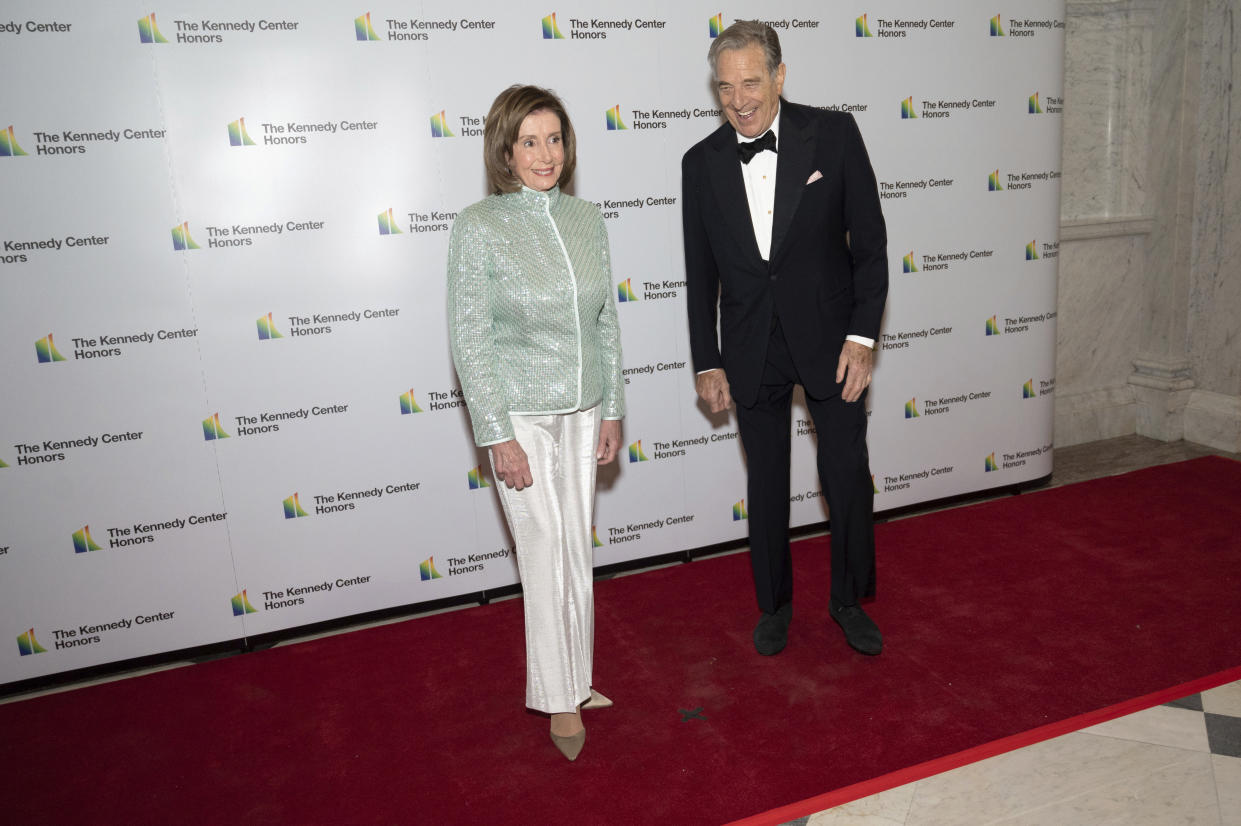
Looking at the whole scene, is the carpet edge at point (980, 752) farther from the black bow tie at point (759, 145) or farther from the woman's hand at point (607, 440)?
the black bow tie at point (759, 145)

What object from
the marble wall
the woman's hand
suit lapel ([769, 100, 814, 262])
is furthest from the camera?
the marble wall

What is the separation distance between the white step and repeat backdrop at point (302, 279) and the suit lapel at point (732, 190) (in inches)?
32.9

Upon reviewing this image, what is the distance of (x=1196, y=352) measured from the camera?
16.8 ft

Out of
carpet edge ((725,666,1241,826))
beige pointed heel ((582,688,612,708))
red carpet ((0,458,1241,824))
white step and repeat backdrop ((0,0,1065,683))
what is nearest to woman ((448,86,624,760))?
beige pointed heel ((582,688,612,708))

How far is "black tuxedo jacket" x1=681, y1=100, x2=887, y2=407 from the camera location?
112 inches

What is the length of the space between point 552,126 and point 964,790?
1.99 m

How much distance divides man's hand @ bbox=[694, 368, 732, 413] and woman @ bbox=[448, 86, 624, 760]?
0.54m

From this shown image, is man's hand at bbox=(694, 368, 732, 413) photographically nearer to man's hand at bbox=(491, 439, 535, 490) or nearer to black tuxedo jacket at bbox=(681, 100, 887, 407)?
black tuxedo jacket at bbox=(681, 100, 887, 407)

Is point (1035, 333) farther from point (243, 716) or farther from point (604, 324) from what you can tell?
point (243, 716)

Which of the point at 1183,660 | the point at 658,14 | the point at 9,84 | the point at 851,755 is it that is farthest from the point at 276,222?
the point at 1183,660

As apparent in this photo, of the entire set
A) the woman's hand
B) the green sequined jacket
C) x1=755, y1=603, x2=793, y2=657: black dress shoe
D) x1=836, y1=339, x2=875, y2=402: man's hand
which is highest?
the green sequined jacket

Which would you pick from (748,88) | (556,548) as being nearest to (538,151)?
(748,88)

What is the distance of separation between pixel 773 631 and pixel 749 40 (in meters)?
1.87

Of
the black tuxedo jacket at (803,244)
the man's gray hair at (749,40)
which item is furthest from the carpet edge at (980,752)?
the man's gray hair at (749,40)
